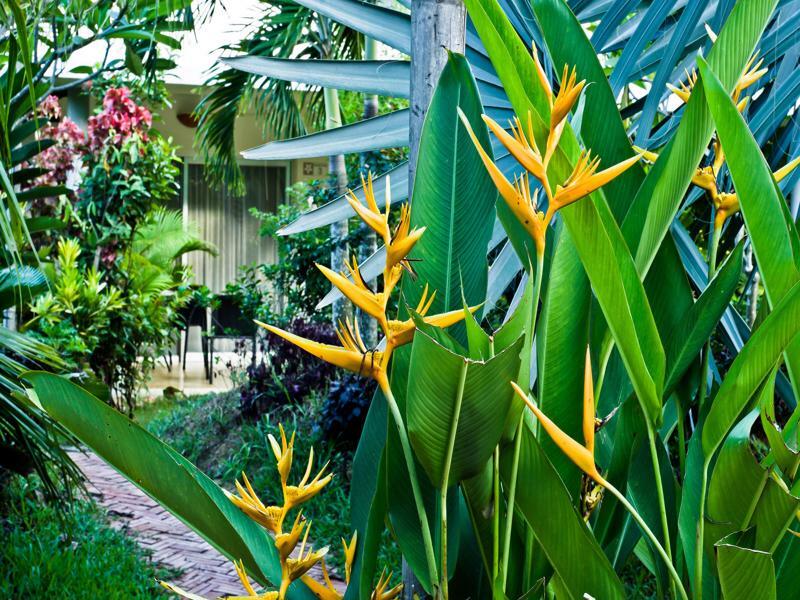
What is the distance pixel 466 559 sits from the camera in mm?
1059

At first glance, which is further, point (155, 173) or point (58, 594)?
point (155, 173)

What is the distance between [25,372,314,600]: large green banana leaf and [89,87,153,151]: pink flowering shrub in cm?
633

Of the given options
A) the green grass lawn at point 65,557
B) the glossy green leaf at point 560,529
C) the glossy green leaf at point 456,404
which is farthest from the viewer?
the green grass lawn at point 65,557

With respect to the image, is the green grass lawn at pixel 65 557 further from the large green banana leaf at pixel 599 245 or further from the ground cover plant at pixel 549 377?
the large green banana leaf at pixel 599 245

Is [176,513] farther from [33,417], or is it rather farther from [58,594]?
[58,594]

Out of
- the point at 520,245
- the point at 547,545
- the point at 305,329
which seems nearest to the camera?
the point at 547,545

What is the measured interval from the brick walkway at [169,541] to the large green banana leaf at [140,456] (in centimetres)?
225

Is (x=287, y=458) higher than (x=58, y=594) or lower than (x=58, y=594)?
higher

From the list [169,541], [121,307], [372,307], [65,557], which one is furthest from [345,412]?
[372,307]

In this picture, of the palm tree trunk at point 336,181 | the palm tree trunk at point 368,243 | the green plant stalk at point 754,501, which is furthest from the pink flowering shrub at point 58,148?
the green plant stalk at point 754,501

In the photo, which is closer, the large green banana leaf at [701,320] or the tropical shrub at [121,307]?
the large green banana leaf at [701,320]

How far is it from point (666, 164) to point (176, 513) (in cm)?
67

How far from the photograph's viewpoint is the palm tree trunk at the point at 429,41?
120cm

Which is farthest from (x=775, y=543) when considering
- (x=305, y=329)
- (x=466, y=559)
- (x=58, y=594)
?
(x=305, y=329)
